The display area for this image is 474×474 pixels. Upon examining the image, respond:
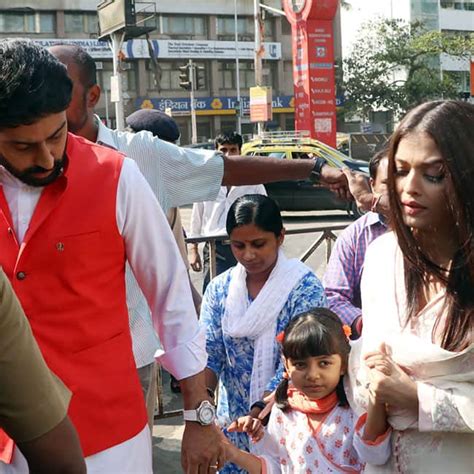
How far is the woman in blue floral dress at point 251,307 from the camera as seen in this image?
11.0 ft

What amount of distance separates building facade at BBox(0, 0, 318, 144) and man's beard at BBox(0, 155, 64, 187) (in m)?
45.8

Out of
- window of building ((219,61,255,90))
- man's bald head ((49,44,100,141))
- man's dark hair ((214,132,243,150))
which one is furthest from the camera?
window of building ((219,61,255,90))

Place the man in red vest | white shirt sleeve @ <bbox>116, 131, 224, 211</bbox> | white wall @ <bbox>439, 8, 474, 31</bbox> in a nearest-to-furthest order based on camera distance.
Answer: the man in red vest, white shirt sleeve @ <bbox>116, 131, 224, 211</bbox>, white wall @ <bbox>439, 8, 474, 31</bbox>

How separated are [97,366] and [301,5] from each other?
92.5 feet

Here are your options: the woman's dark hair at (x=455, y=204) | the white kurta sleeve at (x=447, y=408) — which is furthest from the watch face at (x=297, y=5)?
the white kurta sleeve at (x=447, y=408)

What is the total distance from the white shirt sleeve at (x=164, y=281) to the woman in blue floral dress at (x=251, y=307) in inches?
29.8

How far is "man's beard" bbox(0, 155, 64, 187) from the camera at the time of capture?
2248mm

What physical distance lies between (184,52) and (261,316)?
48.7 m

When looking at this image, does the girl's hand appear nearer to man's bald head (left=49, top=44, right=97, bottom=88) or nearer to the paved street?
man's bald head (left=49, top=44, right=97, bottom=88)

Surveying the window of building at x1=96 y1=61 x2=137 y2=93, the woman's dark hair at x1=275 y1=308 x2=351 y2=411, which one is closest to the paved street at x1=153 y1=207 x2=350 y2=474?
the woman's dark hair at x1=275 y1=308 x2=351 y2=411

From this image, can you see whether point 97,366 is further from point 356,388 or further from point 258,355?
point 258,355

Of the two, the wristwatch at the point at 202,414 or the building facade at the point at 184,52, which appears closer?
the wristwatch at the point at 202,414

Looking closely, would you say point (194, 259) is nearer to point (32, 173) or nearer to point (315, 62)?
point (32, 173)

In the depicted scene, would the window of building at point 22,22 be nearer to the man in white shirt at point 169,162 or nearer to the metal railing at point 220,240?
the metal railing at point 220,240
